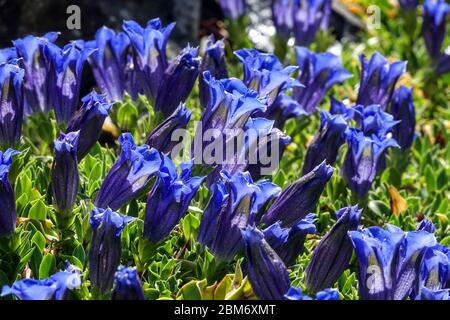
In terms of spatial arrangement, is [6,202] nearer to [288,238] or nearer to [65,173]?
[65,173]

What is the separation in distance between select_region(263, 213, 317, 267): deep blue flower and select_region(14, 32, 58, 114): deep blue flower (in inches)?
43.6

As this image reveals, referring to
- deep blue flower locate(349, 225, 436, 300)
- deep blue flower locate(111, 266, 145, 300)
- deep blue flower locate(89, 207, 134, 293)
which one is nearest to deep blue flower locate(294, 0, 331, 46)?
deep blue flower locate(349, 225, 436, 300)

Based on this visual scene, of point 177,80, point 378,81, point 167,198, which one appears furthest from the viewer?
point 378,81

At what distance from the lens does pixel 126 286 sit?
7.39 ft

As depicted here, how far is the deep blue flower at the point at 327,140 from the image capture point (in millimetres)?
3328

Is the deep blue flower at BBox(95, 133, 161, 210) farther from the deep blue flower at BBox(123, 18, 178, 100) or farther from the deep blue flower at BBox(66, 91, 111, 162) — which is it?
the deep blue flower at BBox(123, 18, 178, 100)

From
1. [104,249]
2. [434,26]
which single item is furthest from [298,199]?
[434,26]

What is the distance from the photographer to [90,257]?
251cm

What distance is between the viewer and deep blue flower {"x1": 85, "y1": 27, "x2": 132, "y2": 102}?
11.8ft

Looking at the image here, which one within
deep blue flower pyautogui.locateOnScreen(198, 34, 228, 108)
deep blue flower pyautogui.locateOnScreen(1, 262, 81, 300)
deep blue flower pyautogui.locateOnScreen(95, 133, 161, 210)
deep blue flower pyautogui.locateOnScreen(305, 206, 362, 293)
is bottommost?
deep blue flower pyautogui.locateOnScreen(305, 206, 362, 293)

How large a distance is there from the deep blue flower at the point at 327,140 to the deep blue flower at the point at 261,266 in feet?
3.19

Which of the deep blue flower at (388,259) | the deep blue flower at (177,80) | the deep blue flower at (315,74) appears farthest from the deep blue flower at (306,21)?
the deep blue flower at (388,259)

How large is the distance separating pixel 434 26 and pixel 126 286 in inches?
122
